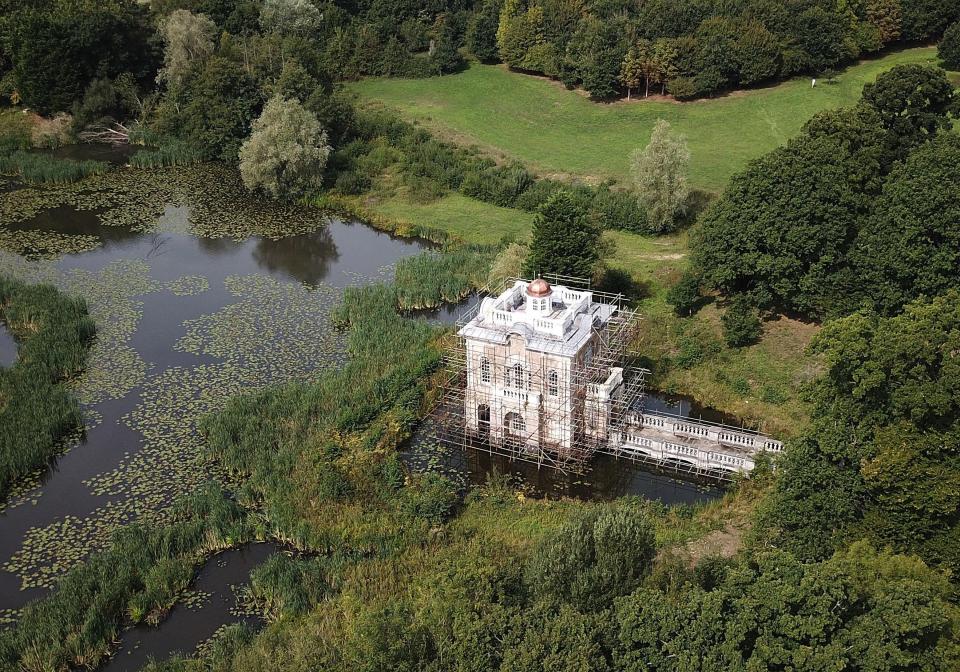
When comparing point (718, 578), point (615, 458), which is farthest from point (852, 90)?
point (718, 578)

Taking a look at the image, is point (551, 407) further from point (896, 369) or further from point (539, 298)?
point (896, 369)

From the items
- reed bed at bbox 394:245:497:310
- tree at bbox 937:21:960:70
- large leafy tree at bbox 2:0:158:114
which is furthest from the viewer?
large leafy tree at bbox 2:0:158:114

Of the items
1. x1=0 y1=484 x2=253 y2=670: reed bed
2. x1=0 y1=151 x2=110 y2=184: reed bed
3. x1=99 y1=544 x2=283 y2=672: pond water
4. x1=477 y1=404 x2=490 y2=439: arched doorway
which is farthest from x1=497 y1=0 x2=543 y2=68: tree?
x1=99 y1=544 x2=283 y2=672: pond water

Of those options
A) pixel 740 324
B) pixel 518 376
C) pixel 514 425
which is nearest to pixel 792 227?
pixel 740 324

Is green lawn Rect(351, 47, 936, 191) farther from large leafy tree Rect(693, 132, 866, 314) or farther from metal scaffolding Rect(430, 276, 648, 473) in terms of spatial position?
metal scaffolding Rect(430, 276, 648, 473)

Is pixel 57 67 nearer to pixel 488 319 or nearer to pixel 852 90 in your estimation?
pixel 488 319
